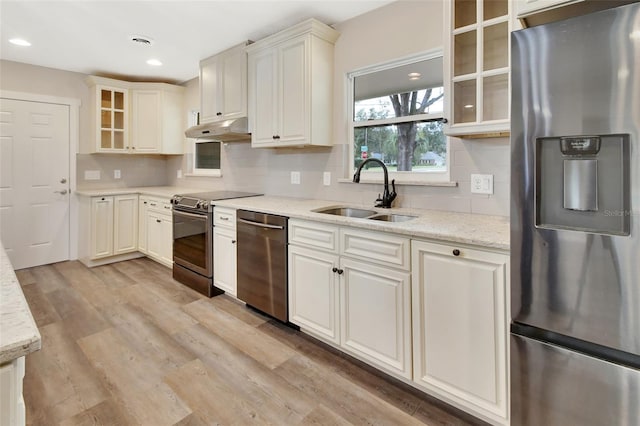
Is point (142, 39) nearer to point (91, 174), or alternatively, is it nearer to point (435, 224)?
point (91, 174)

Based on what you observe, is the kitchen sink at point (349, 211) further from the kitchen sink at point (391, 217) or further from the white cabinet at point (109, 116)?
the white cabinet at point (109, 116)

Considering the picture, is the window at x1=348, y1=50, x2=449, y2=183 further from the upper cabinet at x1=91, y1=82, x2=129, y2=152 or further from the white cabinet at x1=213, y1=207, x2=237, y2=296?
the upper cabinet at x1=91, y1=82, x2=129, y2=152

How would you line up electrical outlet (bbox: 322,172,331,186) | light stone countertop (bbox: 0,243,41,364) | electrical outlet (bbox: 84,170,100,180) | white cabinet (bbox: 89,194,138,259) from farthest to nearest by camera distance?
electrical outlet (bbox: 84,170,100,180) → white cabinet (bbox: 89,194,138,259) → electrical outlet (bbox: 322,172,331,186) → light stone countertop (bbox: 0,243,41,364)

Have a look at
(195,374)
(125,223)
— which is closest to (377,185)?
(195,374)

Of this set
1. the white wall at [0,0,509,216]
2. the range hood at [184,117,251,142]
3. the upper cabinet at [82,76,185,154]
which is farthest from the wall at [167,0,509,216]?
the upper cabinet at [82,76,185,154]

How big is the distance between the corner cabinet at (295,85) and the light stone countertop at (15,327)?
218 centimetres

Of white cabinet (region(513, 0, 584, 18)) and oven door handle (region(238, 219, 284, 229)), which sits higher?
white cabinet (region(513, 0, 584, 18))

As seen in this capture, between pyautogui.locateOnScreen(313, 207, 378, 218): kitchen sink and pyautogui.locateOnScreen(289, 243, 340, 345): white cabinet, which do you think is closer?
pyautogui.locateOnScreen(289, 243, 340, 345): white cabinet

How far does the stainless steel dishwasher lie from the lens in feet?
8.10

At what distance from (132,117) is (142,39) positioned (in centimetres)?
157

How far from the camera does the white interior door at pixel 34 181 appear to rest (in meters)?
3.89

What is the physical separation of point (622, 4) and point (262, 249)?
7.44 feet

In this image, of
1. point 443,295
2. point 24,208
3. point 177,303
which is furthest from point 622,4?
point 24,208

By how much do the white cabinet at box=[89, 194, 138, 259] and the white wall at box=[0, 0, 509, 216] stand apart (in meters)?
0.60
